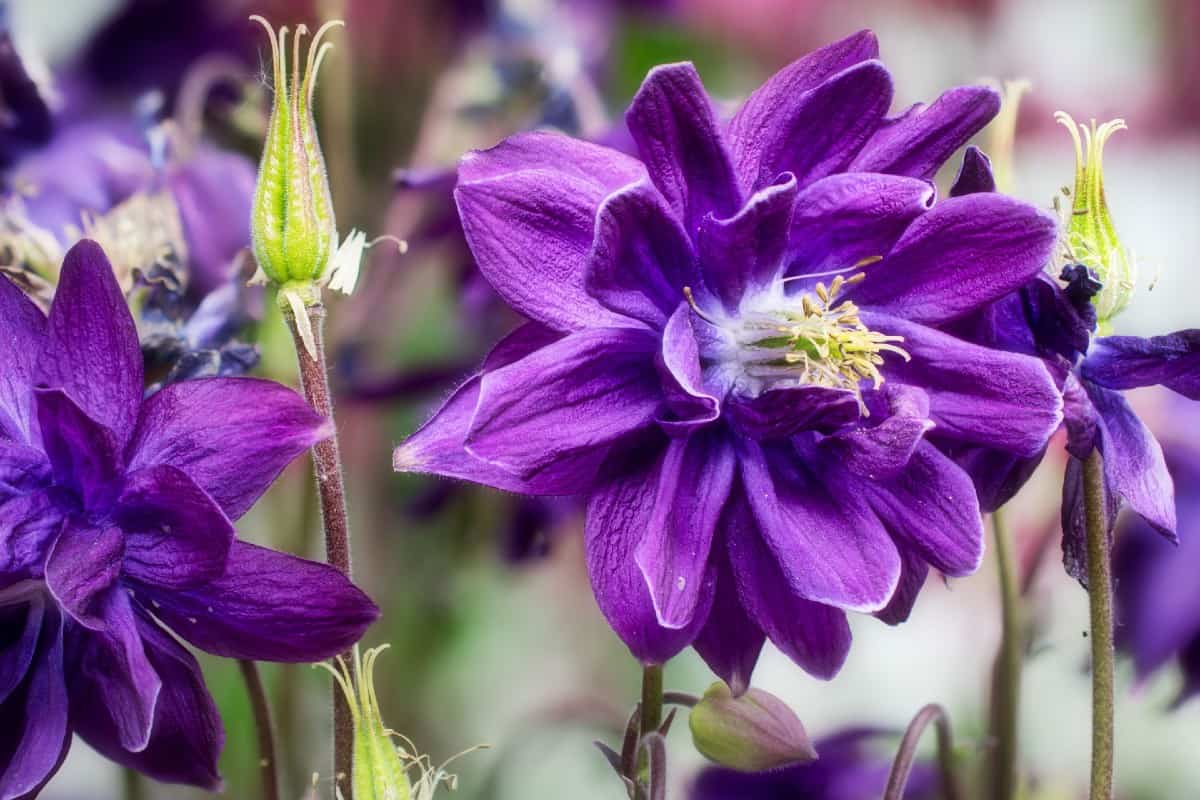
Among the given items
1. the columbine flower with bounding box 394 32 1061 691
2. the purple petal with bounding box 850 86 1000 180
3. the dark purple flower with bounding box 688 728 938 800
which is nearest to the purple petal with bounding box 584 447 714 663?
the columbine flower with bounding box 394 32 1061 691

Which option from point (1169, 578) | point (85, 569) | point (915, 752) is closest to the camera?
point (85, 569)

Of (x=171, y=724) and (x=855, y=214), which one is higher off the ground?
(x=855, y=214)

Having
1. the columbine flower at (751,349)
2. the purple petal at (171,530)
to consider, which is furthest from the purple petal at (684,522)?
the purple petal at (171,530)

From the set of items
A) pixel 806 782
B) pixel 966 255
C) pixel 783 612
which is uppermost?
pixel 966 255

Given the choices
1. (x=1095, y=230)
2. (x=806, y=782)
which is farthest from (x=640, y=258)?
(x=806, y=782)

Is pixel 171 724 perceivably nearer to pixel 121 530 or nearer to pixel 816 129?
pixel 121 530

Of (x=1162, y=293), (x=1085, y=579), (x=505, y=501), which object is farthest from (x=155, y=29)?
(x=1162, y=293)

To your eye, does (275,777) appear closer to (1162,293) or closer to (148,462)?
(148,462)
